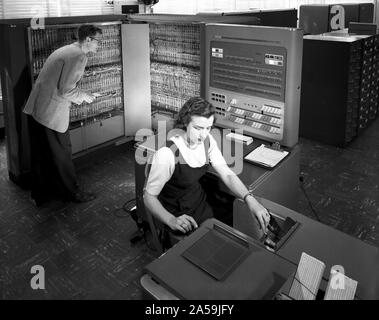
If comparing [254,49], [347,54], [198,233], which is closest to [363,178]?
[347,54]

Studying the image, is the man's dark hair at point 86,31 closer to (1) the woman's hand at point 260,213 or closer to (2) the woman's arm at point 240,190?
(2) the woman's arm at point 240,190

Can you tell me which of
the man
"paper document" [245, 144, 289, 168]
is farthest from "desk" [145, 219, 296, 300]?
the man

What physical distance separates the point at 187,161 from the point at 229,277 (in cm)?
102

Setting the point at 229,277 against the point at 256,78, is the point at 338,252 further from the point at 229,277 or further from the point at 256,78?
the point at 256,78

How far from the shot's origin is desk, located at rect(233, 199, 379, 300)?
1.16 metres

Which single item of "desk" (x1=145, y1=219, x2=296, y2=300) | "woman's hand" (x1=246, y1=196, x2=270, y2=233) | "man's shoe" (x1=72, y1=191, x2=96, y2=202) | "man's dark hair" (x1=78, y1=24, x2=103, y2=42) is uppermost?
"man's dark hair" (x1=78, y1=24, x2=103, y2=42)

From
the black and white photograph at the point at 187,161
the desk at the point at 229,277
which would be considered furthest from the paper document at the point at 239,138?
the desk at the point at 229,277

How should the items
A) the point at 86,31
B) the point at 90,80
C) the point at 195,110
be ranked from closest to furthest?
Answer: the point at 195,110
the point at 86,31
the point at 90,80

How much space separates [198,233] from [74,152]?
9.70 feet

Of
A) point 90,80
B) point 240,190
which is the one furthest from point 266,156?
point 90,80

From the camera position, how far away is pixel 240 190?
2.09 metres

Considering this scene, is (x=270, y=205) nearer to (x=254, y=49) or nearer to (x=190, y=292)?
(x=190, y=292)

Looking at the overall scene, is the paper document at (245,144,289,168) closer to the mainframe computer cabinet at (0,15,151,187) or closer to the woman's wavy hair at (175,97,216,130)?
the woman's wavy hair at (175,97,216,130)

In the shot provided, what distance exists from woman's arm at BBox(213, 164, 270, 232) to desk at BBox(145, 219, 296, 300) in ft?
1.77
